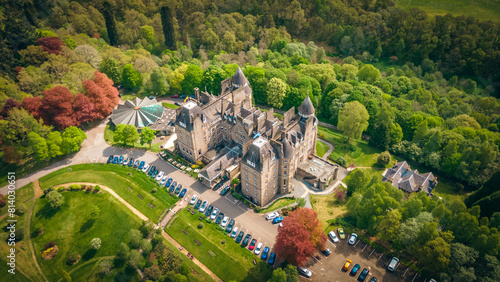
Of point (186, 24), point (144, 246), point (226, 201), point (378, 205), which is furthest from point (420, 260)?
point (186, 24)

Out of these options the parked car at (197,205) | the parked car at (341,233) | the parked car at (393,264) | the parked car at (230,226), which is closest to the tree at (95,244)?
the parked car at (197,205)

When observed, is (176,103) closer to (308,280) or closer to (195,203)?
(195,203)

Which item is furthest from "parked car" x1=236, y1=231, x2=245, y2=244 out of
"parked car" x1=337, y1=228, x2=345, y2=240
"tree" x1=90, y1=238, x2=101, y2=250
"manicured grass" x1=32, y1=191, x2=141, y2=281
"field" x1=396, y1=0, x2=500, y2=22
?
"field" x1=396, y1=0, x2=500, y2=22

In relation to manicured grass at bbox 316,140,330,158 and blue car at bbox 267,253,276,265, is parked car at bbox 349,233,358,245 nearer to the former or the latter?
blue car at bbox 267,253,276,265

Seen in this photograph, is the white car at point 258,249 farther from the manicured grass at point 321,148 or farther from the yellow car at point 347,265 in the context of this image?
the manicured grass at point 321,148

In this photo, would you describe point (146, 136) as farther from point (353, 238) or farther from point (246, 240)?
point (353, 238)

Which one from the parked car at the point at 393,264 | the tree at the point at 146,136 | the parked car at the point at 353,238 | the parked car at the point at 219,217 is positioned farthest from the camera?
the tree at the point at 146,136
